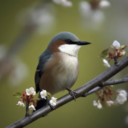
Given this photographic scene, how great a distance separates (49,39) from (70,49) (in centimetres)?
18

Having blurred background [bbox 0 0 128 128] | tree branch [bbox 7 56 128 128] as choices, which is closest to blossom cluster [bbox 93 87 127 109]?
tree branch [bbox 7 56 128 128]

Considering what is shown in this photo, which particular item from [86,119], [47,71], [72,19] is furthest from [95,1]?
[86,119]

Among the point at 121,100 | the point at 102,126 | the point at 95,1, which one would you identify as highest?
the point at 95,1

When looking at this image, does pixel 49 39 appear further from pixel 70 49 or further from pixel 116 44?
pixel 116 44

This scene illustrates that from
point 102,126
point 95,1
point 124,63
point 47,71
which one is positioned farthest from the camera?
point 102,126

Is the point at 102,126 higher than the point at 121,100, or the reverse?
the point at 121,100

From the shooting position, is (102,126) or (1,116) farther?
(102,126)

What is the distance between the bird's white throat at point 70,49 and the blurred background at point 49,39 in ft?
0.30

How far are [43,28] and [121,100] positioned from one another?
351 mm

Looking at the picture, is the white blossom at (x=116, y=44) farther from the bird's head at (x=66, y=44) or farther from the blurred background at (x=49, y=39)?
the blurred background at (x=49, y=39)

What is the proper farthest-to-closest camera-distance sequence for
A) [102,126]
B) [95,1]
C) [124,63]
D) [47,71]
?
[102,126] → [95,1] → [47,71] → [124,63]

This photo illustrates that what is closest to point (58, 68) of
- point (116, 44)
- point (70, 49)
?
point (70, 49)

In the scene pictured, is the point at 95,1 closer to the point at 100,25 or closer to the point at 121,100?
the point at 100,25

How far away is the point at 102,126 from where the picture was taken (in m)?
0.78
